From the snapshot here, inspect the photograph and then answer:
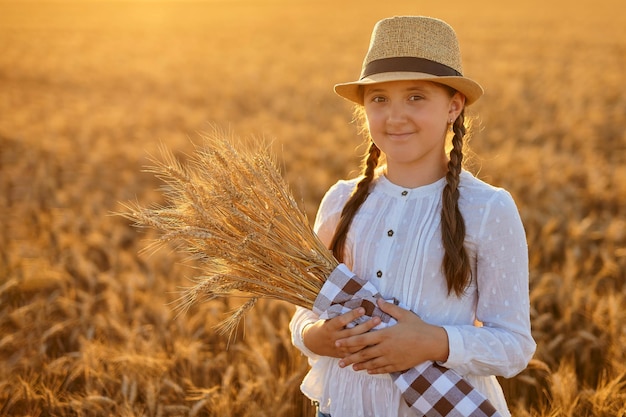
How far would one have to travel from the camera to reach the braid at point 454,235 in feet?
5.97

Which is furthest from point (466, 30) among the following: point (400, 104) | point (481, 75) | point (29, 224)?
point (400, 104)

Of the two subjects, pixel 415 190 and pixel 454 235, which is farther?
pixel 415 190

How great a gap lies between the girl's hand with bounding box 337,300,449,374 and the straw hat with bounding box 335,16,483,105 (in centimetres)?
62

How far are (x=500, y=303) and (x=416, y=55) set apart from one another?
0.71 metres

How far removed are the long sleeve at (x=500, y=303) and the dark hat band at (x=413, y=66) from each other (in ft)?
1.22

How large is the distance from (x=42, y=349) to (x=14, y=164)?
4341 millimetres

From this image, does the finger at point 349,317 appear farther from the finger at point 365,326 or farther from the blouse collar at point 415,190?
the blouse collar at point 415,190

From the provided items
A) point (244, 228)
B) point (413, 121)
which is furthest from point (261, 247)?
point (413, 121)

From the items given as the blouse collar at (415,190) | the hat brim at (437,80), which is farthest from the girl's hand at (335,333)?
the hat brim at (437,80)

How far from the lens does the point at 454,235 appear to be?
6.01 ft

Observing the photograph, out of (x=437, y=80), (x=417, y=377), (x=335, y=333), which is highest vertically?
(x=437, y=80)

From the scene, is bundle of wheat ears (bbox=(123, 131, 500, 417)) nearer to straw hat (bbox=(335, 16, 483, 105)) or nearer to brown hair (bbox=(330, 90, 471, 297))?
brown hair (bbox=(330, 90, 471, 297))

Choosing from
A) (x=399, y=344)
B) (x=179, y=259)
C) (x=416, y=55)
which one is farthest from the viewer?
(x=179, y=259)

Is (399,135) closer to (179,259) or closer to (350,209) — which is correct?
(350,209)
